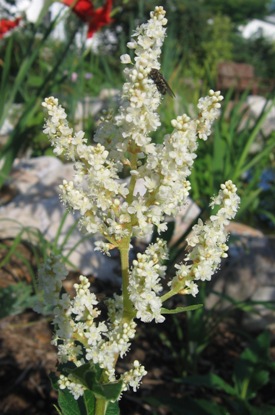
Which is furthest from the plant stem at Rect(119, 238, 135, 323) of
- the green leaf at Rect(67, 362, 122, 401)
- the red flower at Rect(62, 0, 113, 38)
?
the red flower at Rect(62, 0, 113, 38)

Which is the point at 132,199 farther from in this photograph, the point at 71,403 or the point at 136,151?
the point at 71,403

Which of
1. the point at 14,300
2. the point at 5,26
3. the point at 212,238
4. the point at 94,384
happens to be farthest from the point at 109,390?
the point at 5,26

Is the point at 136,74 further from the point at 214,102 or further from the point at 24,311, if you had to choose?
the point at 24,311

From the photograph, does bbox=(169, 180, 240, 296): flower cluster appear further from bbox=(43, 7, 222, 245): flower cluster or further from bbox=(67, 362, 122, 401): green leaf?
bbox=(67, 362, 122, 401): green leaf

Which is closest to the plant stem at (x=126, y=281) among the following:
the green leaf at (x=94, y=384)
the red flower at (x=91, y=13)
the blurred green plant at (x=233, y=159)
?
the green leaf at (x=94, y=384)

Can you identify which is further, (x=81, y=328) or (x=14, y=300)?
(x=14, y=300)

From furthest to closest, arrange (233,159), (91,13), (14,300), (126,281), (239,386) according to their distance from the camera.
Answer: (233,159)
(91,13)
(14,300)
(239,386)
(126,281)
